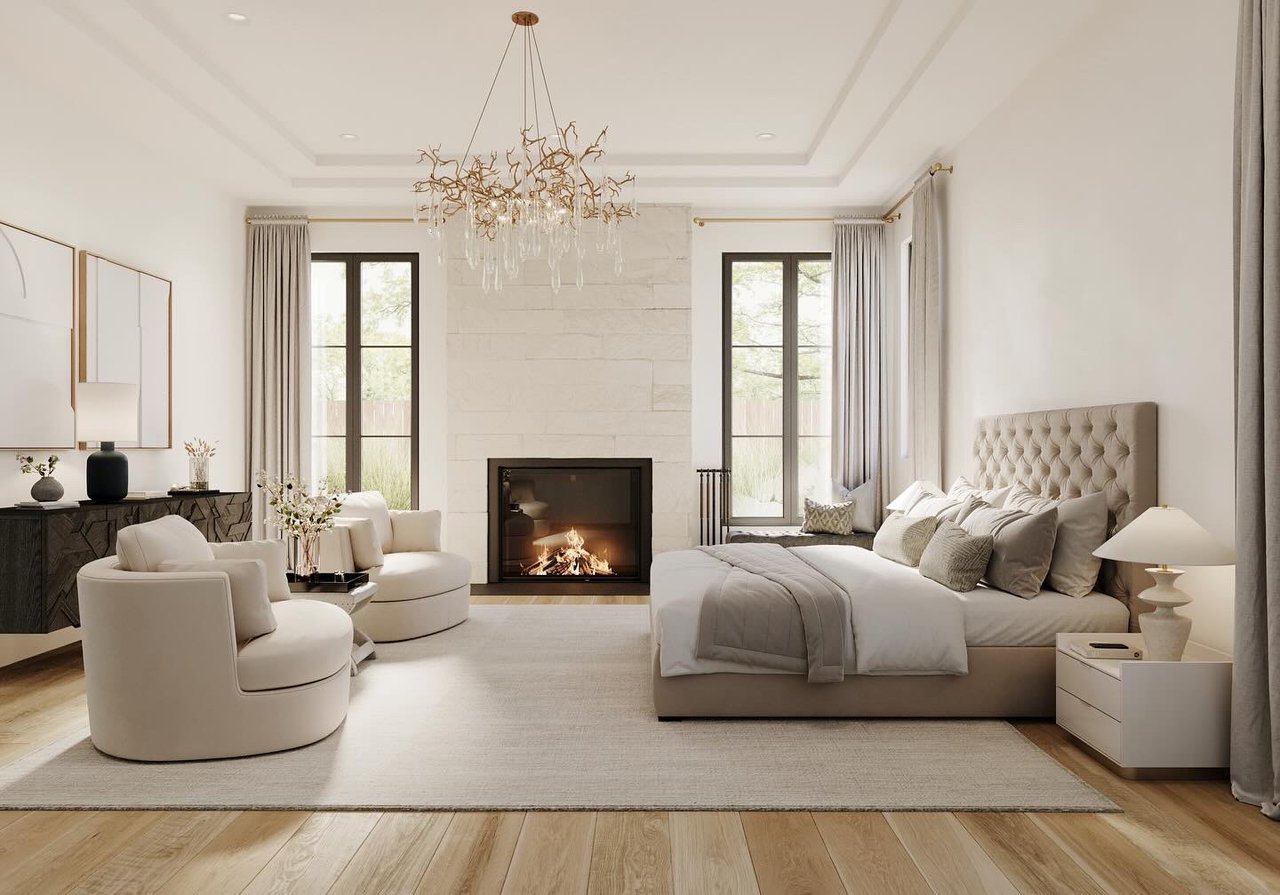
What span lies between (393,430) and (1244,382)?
5872 mm

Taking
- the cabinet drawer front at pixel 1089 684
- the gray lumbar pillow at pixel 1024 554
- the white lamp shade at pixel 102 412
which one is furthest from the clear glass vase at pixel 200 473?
the cabinet drawer front at pixel 1089 684

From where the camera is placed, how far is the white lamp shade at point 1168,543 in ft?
9.34

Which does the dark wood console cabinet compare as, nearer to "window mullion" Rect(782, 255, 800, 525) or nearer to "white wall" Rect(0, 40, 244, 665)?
"white wall" Rect(0, 40, 244, 665)

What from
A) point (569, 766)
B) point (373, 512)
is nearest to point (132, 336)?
point (373, 512)

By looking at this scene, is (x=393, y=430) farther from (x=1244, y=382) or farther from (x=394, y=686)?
(x=1244, y=382)

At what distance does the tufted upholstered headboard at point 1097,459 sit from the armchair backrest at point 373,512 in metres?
3.65

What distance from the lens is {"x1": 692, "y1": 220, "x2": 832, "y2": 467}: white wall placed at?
7.09 meters

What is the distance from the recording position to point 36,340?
4.60 meters

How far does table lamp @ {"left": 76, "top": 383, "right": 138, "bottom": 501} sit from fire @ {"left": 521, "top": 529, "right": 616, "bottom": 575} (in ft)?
10.1

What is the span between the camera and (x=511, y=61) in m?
4.57

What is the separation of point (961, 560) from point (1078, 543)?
47cm

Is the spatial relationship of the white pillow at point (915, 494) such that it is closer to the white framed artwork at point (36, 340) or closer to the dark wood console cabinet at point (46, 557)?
the dark wood console cabinet at point (46, 557)

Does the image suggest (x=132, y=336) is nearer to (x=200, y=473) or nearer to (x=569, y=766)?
(x=200, y=473)

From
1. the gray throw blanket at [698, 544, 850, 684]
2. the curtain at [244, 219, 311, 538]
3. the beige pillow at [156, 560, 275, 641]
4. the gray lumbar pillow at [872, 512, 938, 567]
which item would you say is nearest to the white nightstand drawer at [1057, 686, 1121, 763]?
the gray throw blanket at [698, 544, 850, 684]
